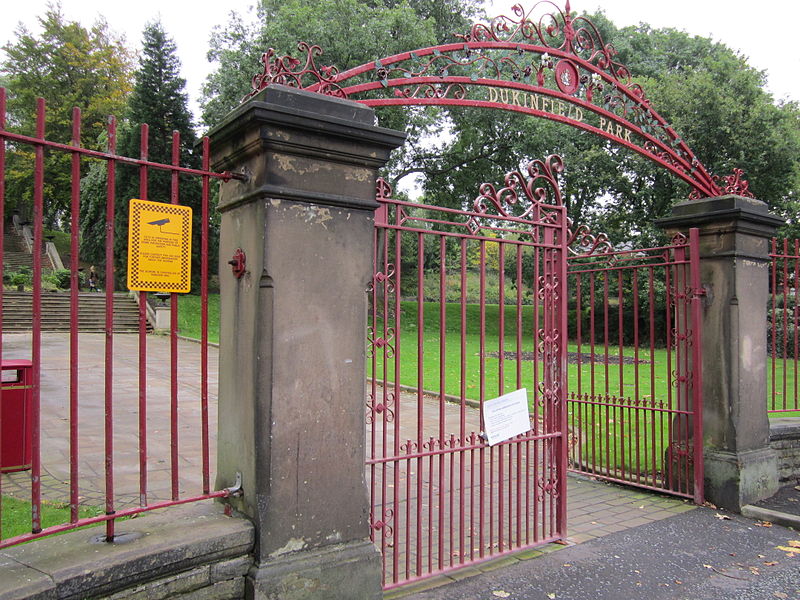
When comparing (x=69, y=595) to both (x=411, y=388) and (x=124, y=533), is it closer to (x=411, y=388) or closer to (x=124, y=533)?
(x=124, y=533)

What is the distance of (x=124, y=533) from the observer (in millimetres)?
2783

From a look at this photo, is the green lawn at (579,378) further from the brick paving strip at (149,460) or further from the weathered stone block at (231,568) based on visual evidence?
the weathered stone block at (231,568)

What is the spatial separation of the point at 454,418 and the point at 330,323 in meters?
6.99

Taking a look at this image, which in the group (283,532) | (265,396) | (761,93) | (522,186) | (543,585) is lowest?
(543,585)

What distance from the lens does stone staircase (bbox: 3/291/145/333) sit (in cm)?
2169

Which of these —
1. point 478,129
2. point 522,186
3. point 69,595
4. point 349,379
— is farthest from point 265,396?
point 478,129

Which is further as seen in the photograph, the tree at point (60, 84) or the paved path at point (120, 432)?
the tree at point (60, 84)

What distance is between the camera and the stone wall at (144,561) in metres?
2.34

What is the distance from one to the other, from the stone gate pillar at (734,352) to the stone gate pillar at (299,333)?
13.1ft

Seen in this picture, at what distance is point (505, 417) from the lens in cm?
448

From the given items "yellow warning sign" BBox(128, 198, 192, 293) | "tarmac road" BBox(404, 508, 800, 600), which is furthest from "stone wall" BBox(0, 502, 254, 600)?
"tarmac road" BBox(404, 508, 800, 600)

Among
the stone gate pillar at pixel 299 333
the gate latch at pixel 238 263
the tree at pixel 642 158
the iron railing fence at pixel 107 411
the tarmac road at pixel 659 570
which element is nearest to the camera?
the iron railing fence at pixel 107 411

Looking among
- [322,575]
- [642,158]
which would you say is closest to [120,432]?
[322,575]

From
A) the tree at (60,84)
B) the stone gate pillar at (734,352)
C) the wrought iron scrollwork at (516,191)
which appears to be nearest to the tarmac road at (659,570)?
the stone gate pillar at (734,352)
